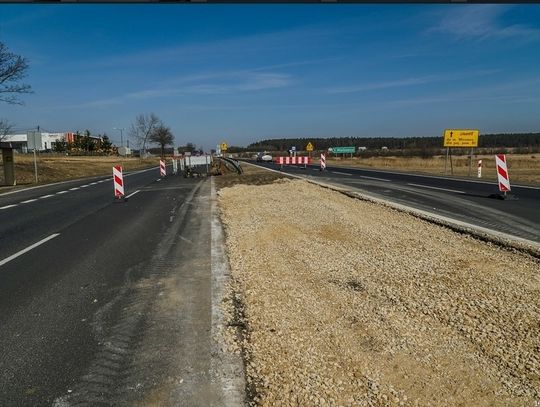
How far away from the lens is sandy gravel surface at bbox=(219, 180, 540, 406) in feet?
10.4

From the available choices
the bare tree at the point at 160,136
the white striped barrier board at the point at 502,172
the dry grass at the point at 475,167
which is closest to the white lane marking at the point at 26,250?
the white striped barrier board at the point at 502,172

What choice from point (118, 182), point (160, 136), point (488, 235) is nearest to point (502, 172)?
point (488, 235)

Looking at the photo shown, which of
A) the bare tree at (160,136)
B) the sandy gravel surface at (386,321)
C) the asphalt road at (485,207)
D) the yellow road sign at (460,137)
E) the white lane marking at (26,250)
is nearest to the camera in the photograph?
the sandy gravel surface at (386,321)

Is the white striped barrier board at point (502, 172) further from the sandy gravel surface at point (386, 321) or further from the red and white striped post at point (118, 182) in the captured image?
the red and white striped post at point (118, 182)

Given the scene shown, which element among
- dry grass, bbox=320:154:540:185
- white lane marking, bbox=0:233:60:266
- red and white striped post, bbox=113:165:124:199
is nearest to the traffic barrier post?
dry grass, bbox=320:154:540:185

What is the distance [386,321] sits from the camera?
426 cm

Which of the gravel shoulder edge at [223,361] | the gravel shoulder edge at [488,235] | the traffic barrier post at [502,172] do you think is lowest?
the gravel shoulder edge at [223,361]

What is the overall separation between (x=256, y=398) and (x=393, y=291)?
255 cm

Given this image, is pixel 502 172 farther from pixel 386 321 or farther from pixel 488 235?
pixel 386 321

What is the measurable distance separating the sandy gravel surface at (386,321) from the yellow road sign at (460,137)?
103 ft

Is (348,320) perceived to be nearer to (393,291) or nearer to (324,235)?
(393,291)

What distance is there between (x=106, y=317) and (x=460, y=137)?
37300mm

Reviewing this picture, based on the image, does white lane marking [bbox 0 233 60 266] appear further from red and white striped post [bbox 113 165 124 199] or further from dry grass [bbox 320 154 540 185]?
dry grass [bbox 320 154 540 185]

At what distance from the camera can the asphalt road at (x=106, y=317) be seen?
3314 millimetres
